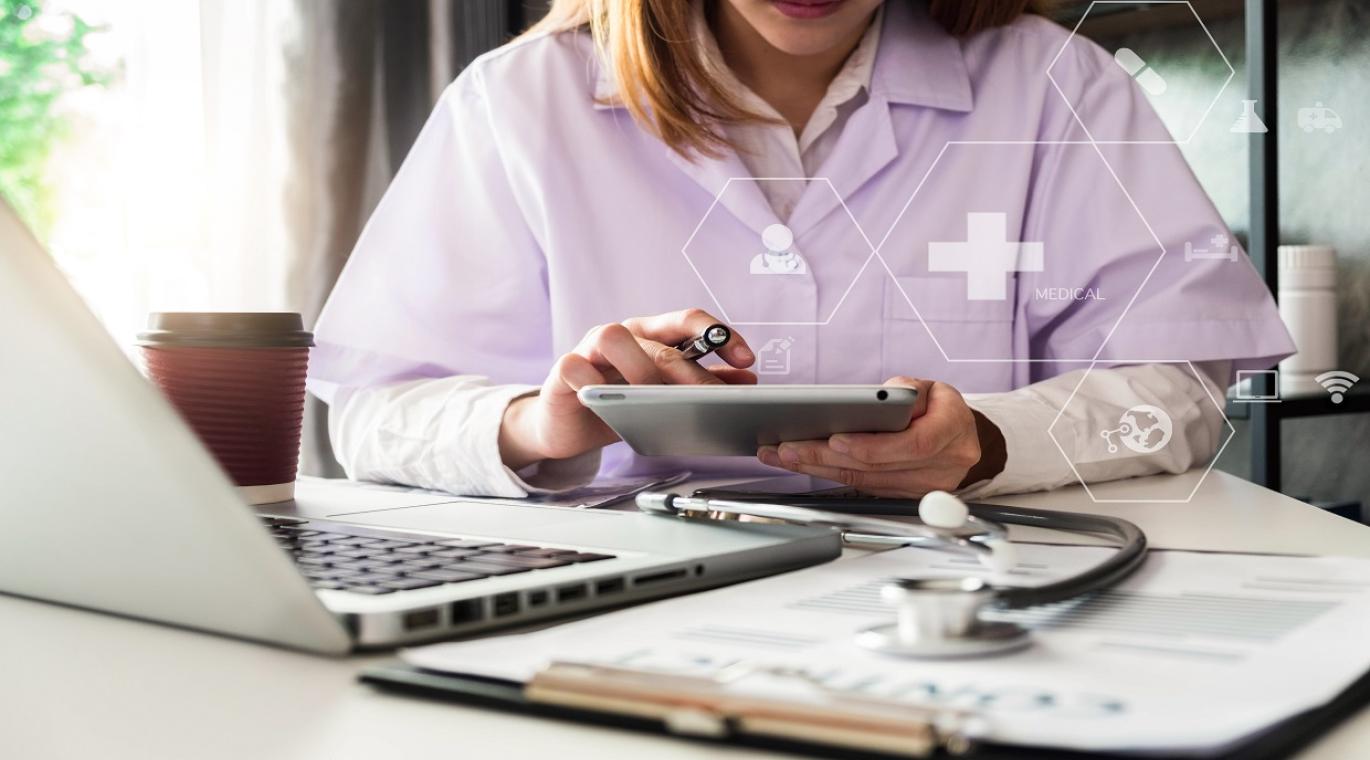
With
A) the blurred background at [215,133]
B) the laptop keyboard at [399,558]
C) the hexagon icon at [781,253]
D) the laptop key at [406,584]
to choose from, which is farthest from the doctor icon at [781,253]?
the blurred background at [215,133]

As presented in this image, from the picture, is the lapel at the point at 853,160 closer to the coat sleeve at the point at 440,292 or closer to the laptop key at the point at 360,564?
the coat sleeve at the point at 440,292

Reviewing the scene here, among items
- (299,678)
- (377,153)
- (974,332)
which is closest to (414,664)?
(299,678)

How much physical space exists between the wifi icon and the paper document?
0.73 metres

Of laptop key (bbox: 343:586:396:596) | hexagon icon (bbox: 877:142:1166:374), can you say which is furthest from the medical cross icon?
laptop key (bbox: 343:586:396:596)

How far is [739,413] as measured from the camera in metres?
0.68

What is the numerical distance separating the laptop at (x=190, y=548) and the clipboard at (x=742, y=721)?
0.05m

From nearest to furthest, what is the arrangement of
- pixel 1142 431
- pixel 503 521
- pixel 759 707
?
pixel 759 707, pixel 503 521, pixel 1142 431

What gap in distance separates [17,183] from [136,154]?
0.83 ft

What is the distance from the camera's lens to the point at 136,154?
6.27 feet

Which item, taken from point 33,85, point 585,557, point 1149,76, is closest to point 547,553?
point 585,557

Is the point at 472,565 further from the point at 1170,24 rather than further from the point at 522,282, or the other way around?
the point at 1170,24

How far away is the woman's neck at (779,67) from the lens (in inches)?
47.7

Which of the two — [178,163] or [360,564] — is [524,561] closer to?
[360,564]

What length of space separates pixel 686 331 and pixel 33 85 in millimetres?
1601
